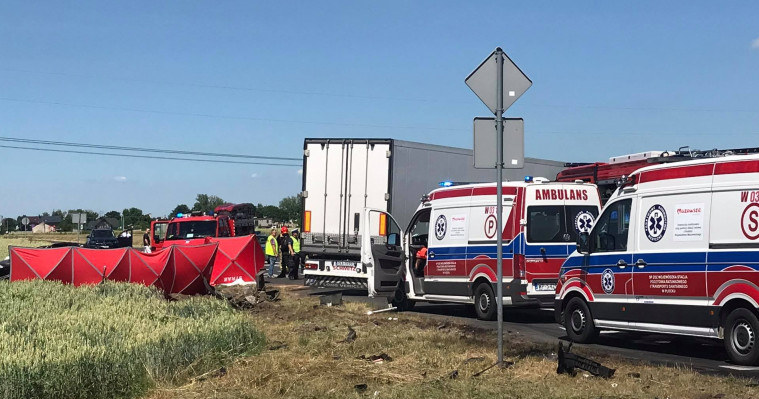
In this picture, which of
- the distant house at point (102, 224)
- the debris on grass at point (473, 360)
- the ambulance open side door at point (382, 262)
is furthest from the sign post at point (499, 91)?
the distant house at point (102, 224)

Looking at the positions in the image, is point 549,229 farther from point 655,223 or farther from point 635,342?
point 655,223

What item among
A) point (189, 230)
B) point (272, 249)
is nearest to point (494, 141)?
point (189, 230)

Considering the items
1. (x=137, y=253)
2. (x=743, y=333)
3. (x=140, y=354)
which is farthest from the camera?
(x=137, y=253)

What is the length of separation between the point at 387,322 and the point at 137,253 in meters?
6.74

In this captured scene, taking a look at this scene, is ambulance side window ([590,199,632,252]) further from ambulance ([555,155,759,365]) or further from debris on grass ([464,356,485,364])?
debris on grass ([464,356,485,364])

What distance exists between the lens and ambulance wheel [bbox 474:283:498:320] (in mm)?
15753

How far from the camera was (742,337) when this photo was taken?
10.1 m

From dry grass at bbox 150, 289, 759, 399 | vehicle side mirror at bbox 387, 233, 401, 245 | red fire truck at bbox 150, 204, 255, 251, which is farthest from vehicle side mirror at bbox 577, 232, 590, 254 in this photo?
red fire truck at bbox 150, 204, 255, 251

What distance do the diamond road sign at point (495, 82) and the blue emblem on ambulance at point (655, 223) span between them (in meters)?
2.75

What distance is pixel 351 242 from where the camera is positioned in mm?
21641

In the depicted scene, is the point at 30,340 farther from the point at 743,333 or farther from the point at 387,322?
the point at 743,333

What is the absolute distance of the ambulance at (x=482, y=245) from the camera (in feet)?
49.8

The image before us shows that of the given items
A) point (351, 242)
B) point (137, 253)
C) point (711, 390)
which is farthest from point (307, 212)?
point (711, 390)

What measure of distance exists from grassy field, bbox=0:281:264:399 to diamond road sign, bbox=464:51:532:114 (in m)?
4.05
